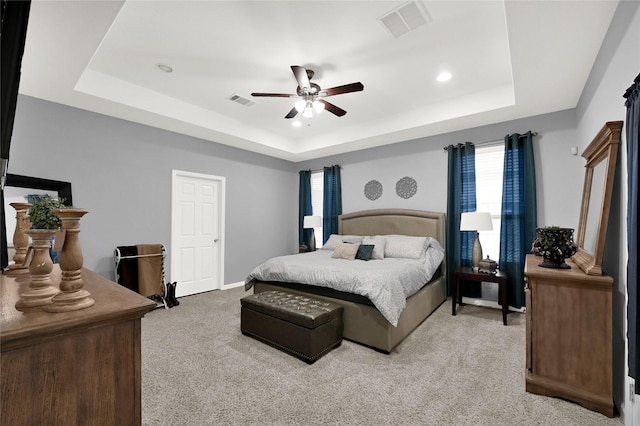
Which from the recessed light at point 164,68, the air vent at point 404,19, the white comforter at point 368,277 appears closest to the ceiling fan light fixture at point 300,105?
the air vent at point 404,19

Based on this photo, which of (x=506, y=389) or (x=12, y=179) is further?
(x=12, y=179)

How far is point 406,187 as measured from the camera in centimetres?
493

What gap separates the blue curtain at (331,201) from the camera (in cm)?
576

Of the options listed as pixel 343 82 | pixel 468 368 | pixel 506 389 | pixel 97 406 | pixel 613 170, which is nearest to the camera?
pixel 97 406

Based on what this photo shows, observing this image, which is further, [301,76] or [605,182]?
[301,76]

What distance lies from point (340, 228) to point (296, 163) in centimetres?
202

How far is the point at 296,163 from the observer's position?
6680mm

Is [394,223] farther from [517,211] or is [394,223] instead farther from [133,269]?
[133,269]

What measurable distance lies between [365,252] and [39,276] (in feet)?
11.2

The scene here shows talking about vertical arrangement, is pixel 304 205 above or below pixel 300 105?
below

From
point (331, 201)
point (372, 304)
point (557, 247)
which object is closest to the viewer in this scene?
point (557, 247)

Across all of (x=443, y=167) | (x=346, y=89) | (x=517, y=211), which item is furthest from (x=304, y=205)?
(x=517, y=211)

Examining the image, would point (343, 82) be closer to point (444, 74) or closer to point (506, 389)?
point (444, 74)

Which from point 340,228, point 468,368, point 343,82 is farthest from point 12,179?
point 468,368
